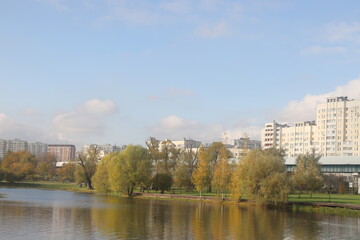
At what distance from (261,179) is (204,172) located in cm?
1909

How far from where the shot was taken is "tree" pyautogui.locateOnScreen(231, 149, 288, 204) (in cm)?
6462

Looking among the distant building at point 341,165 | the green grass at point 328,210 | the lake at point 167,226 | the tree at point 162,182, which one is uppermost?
the distant building at point 341,165

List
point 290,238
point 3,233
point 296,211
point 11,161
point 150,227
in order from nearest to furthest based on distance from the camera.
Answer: point 3,233
point 290,238
point 150,227
point 296,211
point 11,161

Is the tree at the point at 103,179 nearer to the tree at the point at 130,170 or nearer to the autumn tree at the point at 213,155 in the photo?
the tree at the point at 130,170

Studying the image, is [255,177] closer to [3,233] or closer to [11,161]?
[3,233]

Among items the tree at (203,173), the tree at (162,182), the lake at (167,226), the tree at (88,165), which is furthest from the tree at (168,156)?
the lake at (167,226)

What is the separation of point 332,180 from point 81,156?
68.1 meters

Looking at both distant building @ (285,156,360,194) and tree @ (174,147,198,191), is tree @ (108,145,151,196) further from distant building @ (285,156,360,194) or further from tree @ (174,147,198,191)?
distant building @ (285,156,360,194)

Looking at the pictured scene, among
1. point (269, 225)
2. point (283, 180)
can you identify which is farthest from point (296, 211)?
point (269, 225)

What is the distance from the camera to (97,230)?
1423 inches

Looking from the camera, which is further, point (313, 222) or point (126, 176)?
point (126, 176)

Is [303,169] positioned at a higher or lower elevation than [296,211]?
higher

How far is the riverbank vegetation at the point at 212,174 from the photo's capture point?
66750 millimetres

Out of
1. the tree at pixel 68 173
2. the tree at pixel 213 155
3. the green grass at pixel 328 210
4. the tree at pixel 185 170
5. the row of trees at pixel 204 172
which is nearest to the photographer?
the green grass at pixel 328 210
